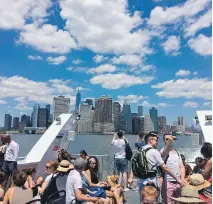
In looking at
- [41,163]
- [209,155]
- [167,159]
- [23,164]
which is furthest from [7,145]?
[209,155]

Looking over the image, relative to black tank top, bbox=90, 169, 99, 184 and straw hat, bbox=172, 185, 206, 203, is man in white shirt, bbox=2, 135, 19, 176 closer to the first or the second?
black tank top, bbox=90, 169, 99, 184

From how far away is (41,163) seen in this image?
676cm

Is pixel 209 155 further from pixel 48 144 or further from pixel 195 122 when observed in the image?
pixel 48 144

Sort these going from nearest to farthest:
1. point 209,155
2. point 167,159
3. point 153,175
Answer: point 209,155 < point 153,175 < point 167,159

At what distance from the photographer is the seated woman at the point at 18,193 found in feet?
10.8

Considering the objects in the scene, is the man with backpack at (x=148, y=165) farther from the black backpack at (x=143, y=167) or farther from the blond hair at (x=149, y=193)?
the blond hair at (x=149, y=193)

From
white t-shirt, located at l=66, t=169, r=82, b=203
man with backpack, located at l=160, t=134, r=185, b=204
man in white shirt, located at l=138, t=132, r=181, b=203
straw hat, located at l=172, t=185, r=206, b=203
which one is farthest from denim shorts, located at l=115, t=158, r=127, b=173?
straw hat, located at l=172, t=185, r=206, b=203

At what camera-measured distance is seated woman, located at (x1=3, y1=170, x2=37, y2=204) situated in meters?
3.29

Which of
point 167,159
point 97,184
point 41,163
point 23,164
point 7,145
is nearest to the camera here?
point 167,159

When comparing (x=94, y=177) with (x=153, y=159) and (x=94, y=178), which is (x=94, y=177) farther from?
(x=153, y=159)

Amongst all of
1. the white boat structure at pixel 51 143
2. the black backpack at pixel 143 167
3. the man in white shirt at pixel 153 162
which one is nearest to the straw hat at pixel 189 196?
the man in white shirt at pixel 153 162

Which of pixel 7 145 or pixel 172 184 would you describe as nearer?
pixel 172 184

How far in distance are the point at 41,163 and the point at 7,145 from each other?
1.19 metres

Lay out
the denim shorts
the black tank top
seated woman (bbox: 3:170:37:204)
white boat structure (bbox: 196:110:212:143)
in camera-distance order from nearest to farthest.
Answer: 1. seated woman (bbox: 3:170:37:204)
2. the black tank top
3. white boat structure (bbox: 196:110:212:143)
4. the denim shorts
